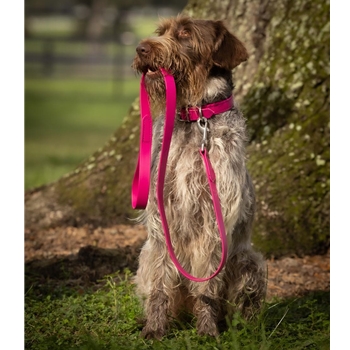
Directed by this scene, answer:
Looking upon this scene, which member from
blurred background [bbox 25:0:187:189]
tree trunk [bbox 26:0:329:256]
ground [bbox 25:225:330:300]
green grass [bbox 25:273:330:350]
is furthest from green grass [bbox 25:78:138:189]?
green grass [bbox 25:273:330:350]

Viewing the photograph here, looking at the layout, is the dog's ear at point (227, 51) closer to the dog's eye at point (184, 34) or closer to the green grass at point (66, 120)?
the dog's eye at point (184, 34)

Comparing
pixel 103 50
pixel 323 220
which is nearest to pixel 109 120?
pixel 323 220

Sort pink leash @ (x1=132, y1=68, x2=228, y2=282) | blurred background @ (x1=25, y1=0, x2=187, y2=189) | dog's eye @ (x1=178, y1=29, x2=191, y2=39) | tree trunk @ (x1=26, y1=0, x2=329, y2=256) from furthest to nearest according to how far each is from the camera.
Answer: blurred background @ (x1=25, y1=0, x2=187, y2=189), tree trunk @ (x1=26, y1=0, x2=329, y2=256), dog's eye @ (x1=178, y1=29, x2=191, y2=39), pink leash @ (x1=132, y1=68, x2=228, y2=282)

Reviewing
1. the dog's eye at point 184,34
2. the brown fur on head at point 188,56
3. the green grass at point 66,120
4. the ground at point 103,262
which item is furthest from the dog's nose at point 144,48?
the green grass at point 66,120

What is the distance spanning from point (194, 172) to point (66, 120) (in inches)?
570

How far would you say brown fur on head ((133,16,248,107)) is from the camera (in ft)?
16.4

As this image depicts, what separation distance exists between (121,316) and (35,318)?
2.02 feet

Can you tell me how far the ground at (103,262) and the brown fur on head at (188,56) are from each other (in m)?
2.06

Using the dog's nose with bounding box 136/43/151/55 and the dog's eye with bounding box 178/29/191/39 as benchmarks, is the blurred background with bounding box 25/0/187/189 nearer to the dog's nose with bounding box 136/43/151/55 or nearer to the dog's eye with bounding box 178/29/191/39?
the dog's eye with bounding box 178/29/191/39

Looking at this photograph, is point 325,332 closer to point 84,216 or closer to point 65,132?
point 84,216

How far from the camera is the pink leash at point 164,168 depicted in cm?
491

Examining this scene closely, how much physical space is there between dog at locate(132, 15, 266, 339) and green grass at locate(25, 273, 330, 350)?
0.55 feet

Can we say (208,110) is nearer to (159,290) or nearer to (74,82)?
(159,290)

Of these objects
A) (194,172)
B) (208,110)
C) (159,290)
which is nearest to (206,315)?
(159,290)
